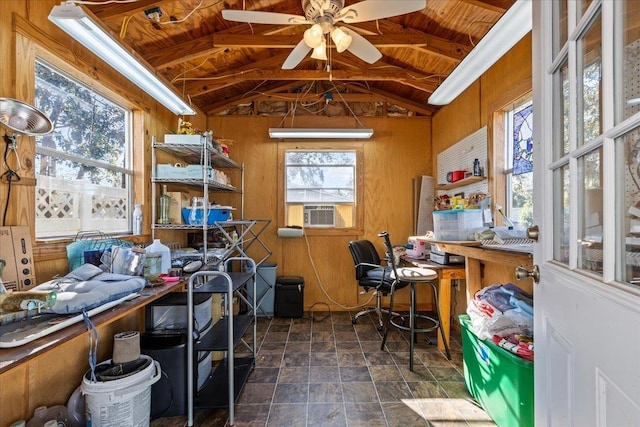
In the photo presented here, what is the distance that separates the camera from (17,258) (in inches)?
55.9

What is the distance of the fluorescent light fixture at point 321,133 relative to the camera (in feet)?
11.3

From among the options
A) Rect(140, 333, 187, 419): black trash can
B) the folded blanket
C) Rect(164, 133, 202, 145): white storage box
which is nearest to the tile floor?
Rect(140, 333, 187, 419): black trash can

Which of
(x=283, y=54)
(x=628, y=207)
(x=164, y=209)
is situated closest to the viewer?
(x=628, y=207)

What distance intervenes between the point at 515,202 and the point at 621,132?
1.96 m

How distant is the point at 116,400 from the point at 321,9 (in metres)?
2.36

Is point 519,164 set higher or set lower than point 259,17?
lower

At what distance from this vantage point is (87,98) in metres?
2.08

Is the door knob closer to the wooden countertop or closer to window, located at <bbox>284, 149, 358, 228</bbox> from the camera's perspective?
the wooden countertop

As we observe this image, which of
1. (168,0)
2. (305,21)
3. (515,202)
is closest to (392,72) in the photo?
(305,21)

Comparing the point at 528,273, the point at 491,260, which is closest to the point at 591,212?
the point at 528,273

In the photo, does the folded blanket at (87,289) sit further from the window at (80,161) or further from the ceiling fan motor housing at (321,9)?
the ceiling fan motor housing at (321,9)

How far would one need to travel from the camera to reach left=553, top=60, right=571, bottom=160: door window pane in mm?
924

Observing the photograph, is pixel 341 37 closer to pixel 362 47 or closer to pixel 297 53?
pixel 362 47

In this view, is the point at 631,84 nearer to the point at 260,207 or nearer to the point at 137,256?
the point at 137,256
